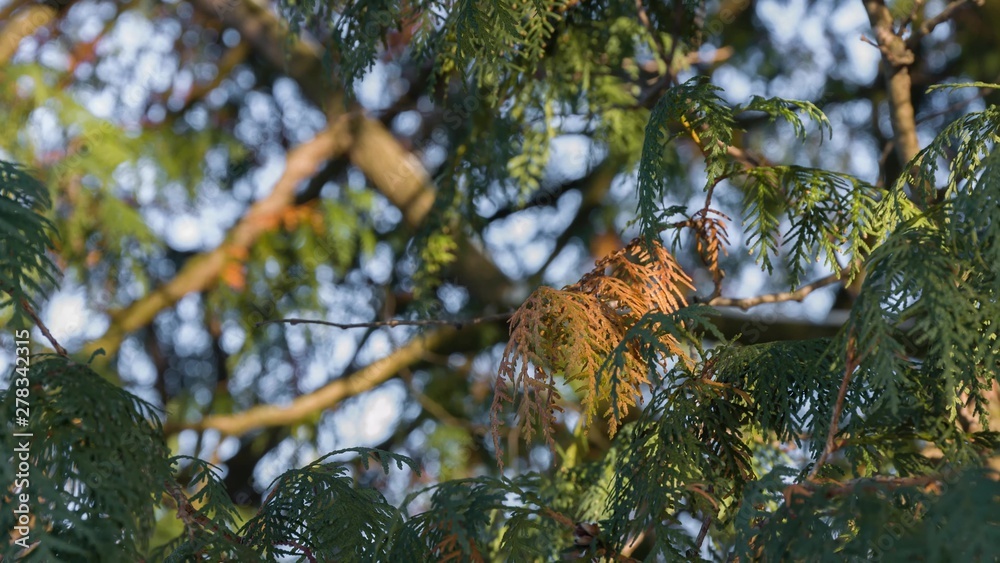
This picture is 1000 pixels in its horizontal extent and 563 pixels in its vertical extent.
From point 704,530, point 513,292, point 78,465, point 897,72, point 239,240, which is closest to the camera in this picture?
point 78,465

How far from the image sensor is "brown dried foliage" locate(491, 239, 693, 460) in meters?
0.92

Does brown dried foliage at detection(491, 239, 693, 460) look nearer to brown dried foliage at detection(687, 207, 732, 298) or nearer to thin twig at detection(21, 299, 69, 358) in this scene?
brown dried foliage at detection(687, 207, 732, 298)

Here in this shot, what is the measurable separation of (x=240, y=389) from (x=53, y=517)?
2.53 metres

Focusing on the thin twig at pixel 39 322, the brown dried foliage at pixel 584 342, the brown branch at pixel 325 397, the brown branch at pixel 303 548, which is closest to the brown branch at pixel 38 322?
the thin twig at pixel 39 322

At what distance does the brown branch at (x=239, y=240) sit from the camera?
113 inches

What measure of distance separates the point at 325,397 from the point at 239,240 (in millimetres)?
646

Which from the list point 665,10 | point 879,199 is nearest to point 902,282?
point 879,199

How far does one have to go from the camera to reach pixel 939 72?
9.38 ft

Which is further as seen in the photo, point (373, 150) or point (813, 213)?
point (373, 150)

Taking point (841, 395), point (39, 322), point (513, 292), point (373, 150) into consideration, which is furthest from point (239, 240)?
point (841, 395)

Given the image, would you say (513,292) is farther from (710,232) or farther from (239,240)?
(710,232)

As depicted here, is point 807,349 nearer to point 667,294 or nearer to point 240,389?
point 667,294

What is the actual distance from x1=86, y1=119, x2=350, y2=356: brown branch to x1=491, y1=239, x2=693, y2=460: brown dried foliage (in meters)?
1.93

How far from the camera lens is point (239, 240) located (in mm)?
2990
